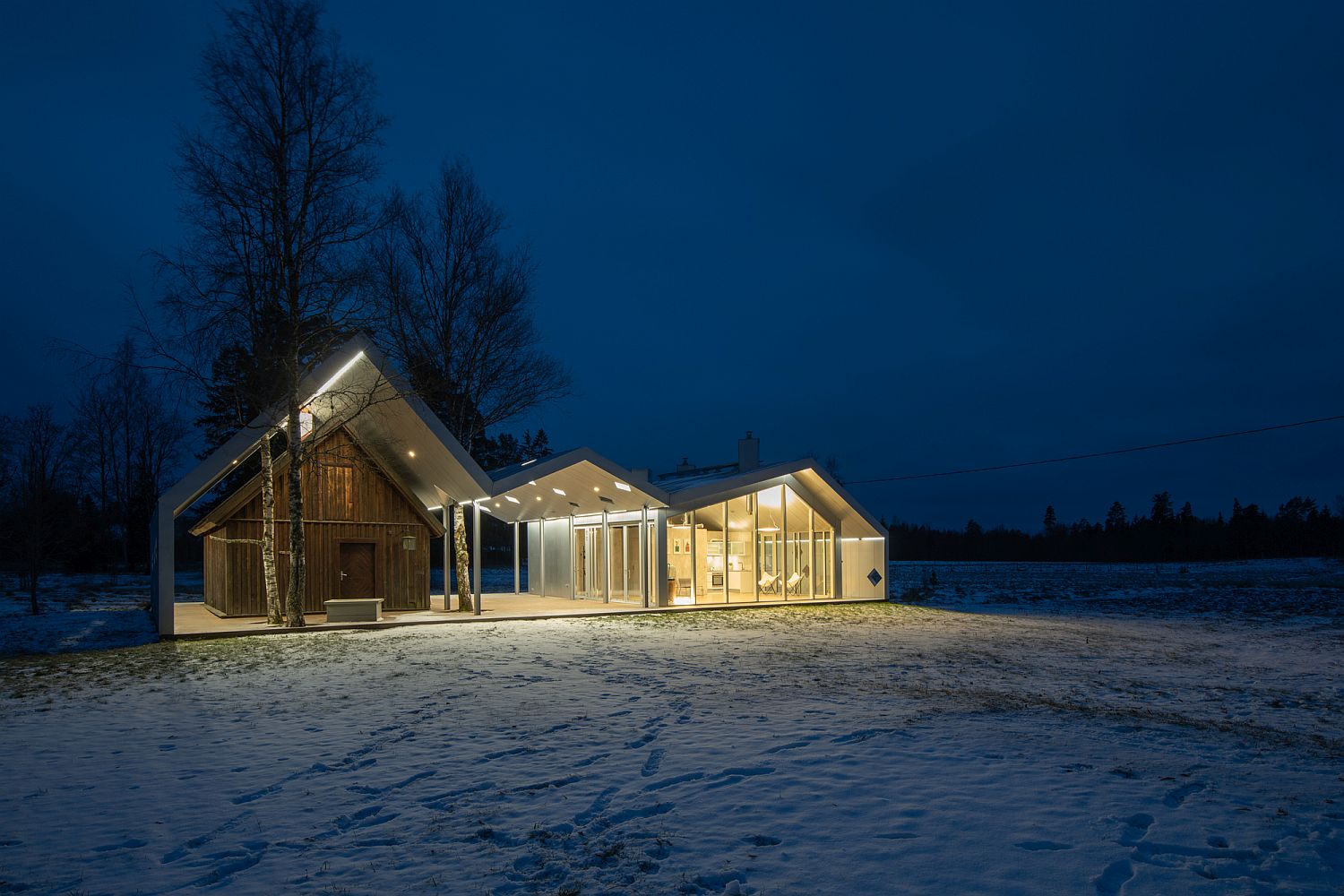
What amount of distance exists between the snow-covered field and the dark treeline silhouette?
57.1m

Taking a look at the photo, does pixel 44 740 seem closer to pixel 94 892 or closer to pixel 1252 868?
pixel 94 892

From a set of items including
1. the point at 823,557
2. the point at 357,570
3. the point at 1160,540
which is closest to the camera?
the point at 357,570

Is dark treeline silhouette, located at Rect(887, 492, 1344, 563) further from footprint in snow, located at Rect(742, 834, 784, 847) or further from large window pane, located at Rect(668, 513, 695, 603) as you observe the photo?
footprint in snow, located at Rect(742, 834, 784, 847)

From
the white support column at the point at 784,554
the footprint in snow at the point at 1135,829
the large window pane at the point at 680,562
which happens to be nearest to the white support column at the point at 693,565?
the large window pane at the point at 680,562

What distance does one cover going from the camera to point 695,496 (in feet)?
62.5

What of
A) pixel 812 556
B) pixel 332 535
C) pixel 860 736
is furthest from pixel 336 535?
pixel 860 736

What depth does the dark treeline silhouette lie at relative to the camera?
60125mm

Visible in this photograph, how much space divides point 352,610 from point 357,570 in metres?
2.95

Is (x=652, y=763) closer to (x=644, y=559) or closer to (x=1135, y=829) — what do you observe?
(x=1135, y=829)

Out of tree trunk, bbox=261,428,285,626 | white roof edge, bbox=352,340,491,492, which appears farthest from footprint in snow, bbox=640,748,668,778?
tree trunk, bbox=261,428,285,626

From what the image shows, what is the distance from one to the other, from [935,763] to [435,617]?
12598 mm

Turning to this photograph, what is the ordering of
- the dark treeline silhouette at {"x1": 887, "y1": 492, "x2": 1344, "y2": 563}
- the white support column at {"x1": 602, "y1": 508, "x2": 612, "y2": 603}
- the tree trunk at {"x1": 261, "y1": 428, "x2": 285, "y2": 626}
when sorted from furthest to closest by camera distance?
1. the dark treeline silhouette at {"x1": 887, "y1": 492, "x2": 1344, "y2": 563}
2. the white support column at {"x1": 602, "y1": 508, "x2": 612, "y2": 603}
3. the tree trunk at {"x1": 261, "y1": 428, "x2": 285, "y2": 626}

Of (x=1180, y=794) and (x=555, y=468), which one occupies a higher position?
Answer: (x=555, y=468)

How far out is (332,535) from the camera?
1741cm
